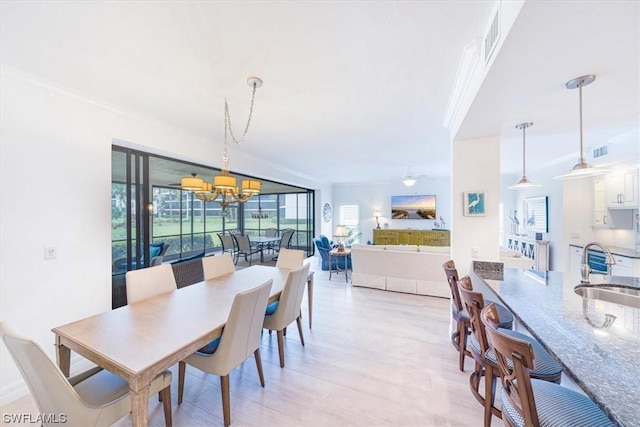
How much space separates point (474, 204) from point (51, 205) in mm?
4138

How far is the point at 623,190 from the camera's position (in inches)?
149

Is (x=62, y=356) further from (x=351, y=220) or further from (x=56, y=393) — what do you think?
(x=351, y=220)

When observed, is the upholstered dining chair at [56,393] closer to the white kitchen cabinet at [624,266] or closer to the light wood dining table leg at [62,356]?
the light wood dining table leg at [62,356]

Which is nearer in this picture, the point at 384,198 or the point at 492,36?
the point at 492,36

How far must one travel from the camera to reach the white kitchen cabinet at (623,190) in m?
3.56

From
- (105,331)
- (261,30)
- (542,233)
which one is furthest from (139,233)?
(542,233)

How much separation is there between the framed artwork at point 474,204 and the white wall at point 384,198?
5.17 metres

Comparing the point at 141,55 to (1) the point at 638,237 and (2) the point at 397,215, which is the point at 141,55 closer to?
(1) the point at 638,237

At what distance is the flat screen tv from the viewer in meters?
8.08

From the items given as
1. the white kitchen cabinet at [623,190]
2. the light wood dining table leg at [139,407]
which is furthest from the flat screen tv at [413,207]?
the light wood dining table leg at [139,407]

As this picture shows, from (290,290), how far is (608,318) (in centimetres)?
216

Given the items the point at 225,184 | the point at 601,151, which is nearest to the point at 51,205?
the point at 225,184

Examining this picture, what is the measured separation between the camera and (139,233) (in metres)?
3.09

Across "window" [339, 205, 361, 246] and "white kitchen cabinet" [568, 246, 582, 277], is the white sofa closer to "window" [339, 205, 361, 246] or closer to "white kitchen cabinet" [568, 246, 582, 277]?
"white kitchen cabinet" [568, 246, 582, 277]
